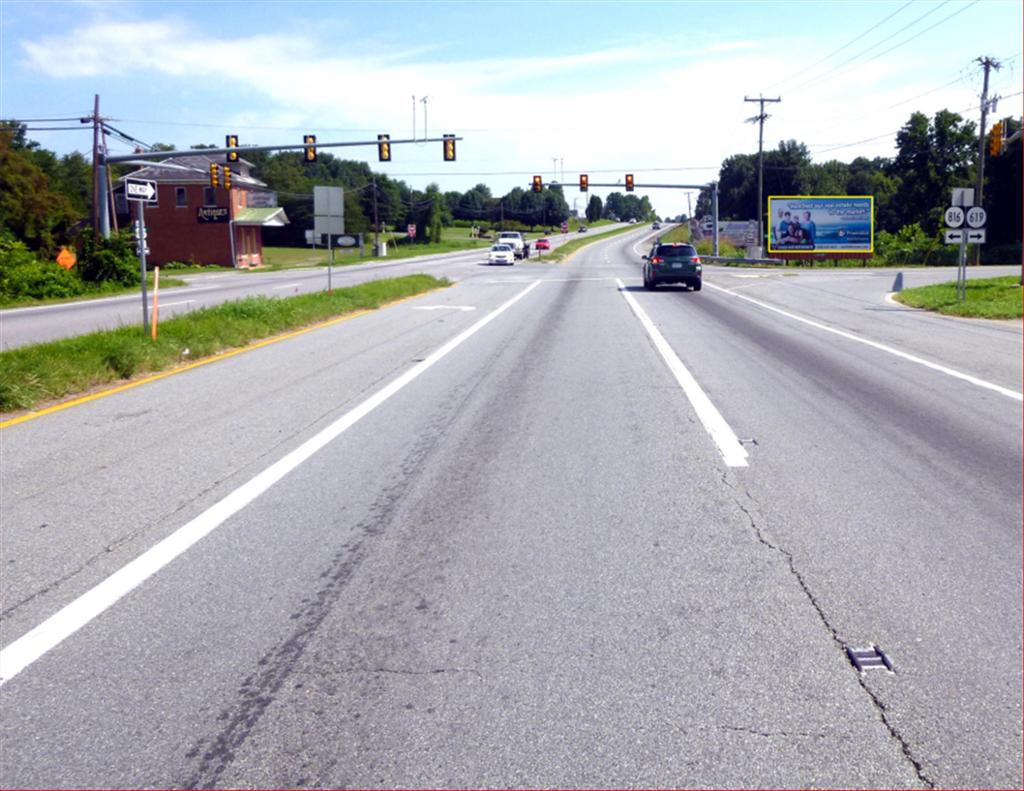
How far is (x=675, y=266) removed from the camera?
3800 centimetres

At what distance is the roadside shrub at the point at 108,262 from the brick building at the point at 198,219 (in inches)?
1190

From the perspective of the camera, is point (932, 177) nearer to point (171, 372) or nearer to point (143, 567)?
point (171, 372)

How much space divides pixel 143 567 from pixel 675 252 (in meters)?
33.7

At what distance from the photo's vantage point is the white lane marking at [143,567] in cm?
507

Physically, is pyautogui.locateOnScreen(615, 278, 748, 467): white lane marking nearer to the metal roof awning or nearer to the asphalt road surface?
the asphalt road surface

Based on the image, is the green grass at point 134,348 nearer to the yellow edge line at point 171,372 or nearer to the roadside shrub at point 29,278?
the yellow edge line at point 171,372

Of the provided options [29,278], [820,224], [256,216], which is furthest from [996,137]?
[256,216]

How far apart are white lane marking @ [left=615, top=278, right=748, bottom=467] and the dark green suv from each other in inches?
715

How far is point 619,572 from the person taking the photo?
6168mm

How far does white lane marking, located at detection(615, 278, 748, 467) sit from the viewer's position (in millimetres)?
9570

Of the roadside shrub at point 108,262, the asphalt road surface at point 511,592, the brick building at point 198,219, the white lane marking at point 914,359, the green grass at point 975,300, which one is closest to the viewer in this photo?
the asphalt road surface at point 511,592

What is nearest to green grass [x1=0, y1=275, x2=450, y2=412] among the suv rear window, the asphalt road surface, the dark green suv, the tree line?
the asphalt road surface

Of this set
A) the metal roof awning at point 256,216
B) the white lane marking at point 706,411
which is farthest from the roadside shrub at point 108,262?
the metal roof awning at point 256,216

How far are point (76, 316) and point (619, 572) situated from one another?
2643 cm
